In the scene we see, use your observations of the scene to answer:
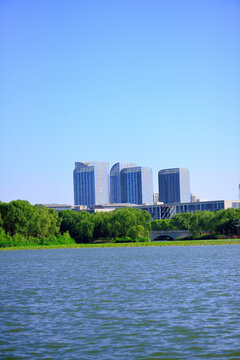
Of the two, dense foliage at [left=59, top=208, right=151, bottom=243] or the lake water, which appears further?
dense foliage at [left=59, top=208, right=151, bottom=243]

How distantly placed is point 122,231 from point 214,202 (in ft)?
275

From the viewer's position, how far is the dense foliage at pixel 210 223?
433 ft

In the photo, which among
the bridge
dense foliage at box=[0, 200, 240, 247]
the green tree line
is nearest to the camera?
the green tree line

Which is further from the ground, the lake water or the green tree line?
the green tree line

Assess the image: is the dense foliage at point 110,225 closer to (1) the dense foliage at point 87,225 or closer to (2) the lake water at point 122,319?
(1) the dense foliage at point 87,225

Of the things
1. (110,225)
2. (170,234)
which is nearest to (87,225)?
(110,225)

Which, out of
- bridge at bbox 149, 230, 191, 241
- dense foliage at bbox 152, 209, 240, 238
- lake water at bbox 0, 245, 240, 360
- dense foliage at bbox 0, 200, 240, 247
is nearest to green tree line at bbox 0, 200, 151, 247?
dense foliage at bbox 0, 200, 240, 247

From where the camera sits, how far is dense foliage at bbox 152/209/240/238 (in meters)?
132

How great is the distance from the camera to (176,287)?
29.8 meters

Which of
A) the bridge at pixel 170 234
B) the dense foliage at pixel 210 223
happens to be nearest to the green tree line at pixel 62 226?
the dense foliage at pixel 210 223

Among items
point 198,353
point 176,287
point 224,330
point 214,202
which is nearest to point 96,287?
point 176,287

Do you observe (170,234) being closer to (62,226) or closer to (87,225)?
(62,226)

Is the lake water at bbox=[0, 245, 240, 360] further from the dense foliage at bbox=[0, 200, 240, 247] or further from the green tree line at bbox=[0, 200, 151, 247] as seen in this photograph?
the dense foliage at bbox=[0, 200, 240, 247]

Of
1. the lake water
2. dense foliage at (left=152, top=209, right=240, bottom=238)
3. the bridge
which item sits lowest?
the bridge
